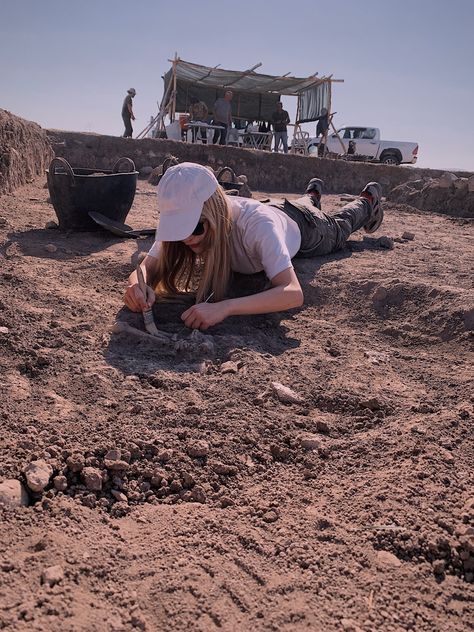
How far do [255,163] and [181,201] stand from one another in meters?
8.03

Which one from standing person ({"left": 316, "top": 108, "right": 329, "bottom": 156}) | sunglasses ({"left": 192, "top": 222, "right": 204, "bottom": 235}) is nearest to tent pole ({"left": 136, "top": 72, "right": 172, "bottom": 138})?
standing person ({"left": 316, "top": 108, "right": 329, "bottom": 156})

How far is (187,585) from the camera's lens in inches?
47.5

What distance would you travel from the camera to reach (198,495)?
59.9 inches

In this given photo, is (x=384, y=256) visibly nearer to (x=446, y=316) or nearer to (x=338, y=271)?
(x=338, y=271)

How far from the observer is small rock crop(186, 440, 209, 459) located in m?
1.65

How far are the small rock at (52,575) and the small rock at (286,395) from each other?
1.01 m

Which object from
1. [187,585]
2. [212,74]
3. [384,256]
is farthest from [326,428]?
[212,74]

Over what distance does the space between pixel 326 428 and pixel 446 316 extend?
49.0 inches

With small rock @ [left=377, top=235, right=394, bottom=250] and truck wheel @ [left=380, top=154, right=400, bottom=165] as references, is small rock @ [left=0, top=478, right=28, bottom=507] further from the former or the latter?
truck wheel @ [left=380, top=154, right=400, bottom=165]

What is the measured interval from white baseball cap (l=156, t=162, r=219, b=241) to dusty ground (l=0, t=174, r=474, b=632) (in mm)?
497

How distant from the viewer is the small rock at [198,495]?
1.52 meters

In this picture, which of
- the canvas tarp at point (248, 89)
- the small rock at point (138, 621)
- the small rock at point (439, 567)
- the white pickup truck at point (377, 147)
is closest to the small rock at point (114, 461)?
the small rock at point (138, 621)

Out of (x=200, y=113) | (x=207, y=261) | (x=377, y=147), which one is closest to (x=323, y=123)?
(x=200, y=113)

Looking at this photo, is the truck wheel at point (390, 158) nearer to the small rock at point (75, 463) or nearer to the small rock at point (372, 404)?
the small rock at point (372, 404)
